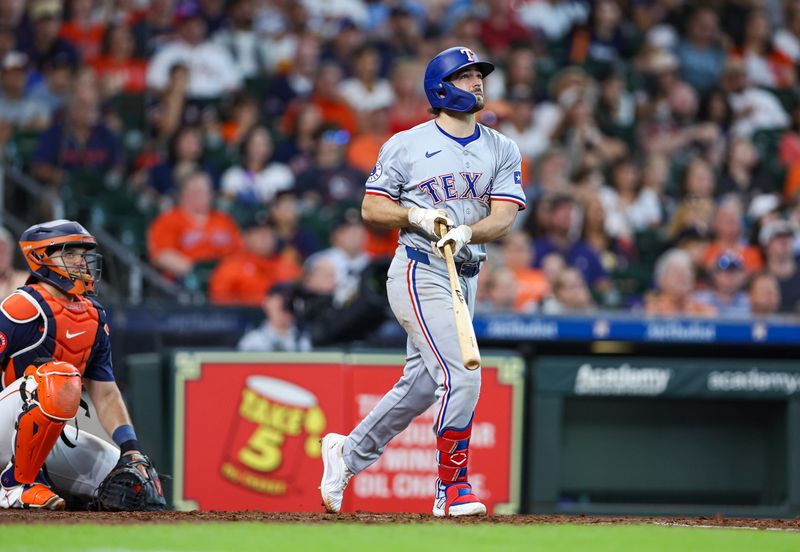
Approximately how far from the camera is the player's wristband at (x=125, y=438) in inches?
257

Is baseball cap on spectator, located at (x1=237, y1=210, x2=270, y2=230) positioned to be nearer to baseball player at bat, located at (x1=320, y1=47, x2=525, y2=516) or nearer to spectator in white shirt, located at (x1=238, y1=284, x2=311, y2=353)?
spectator in white shirt, located at (x1=238, y1=284, x2=311, y2=353)

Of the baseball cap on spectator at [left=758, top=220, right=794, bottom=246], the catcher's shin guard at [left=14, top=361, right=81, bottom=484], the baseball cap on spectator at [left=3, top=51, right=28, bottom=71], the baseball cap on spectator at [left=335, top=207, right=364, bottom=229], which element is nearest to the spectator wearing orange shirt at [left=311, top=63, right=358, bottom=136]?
Answer: the baseball cap on spectator at [left=335, top=207, right=364, bottom=229]

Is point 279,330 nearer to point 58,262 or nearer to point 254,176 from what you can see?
point 254,176

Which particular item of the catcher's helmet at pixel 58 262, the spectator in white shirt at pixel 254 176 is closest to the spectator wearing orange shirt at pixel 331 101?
the spectator in white shirt at pixel 254 176

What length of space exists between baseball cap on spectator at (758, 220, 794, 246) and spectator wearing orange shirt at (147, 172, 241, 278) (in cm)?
449

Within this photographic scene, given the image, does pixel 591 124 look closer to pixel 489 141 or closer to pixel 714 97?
pixel 714 97

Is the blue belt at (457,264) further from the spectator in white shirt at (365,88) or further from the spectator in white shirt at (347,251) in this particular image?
the spectator in white shirt at (365,88)

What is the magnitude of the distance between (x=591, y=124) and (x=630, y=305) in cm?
304

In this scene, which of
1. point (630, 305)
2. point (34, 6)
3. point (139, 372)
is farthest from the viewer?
point (34, 6)

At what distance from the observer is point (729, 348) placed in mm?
9930

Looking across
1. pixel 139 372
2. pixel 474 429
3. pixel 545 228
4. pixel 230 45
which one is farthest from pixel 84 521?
pixel 230 45

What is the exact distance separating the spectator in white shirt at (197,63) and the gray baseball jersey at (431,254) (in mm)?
6948

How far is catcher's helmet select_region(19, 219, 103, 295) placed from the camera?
248 inches

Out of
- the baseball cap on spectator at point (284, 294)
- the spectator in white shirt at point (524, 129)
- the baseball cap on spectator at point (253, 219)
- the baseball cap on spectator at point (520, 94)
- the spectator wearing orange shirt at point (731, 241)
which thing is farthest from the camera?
the baseball cap on spectator at point (520, 94)
